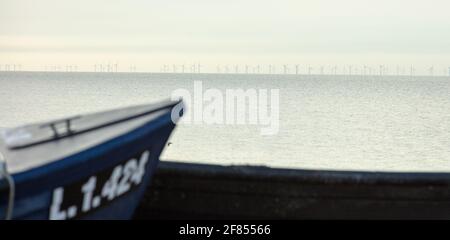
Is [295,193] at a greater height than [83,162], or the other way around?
[83,162]

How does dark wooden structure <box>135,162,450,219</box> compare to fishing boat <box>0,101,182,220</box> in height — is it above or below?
below

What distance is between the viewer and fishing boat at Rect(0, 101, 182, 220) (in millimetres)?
4906

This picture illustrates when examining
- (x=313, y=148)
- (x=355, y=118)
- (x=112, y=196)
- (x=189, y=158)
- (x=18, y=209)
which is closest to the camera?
(x=18, y=209)

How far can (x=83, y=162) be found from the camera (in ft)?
16.8

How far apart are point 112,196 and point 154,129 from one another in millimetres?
714

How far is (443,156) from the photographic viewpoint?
107 feet

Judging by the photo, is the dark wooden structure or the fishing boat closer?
the fishing boat

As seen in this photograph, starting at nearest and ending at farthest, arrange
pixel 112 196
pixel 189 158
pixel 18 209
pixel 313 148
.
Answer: pixel 18 209, pixel 112 196, pixel 189 158, pixel 313 148

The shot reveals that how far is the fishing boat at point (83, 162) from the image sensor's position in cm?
491

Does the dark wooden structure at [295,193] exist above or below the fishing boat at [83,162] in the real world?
below
